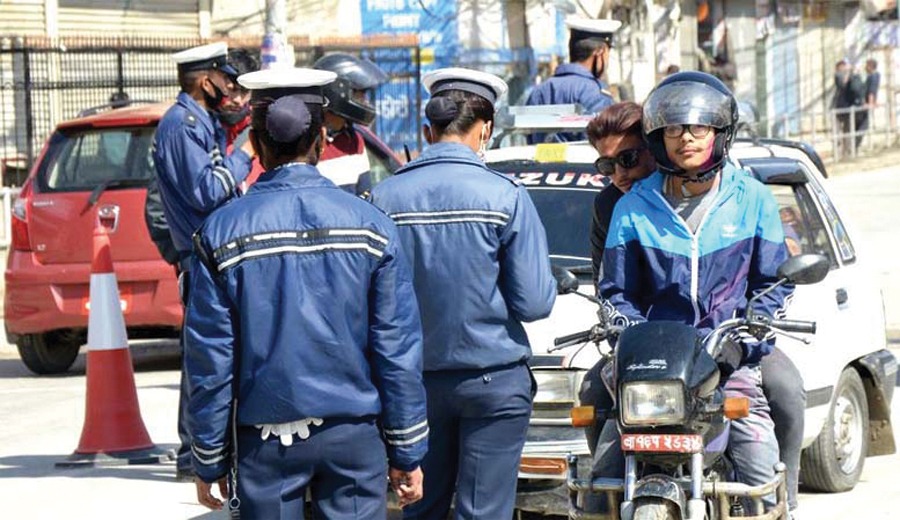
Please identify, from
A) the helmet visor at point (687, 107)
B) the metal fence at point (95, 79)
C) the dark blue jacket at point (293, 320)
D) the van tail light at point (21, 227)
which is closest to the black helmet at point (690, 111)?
the helmet visor at point (687, 107)

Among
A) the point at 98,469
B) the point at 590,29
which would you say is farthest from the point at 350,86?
the point at 590,29

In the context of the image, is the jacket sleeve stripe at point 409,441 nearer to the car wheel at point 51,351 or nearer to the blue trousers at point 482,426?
the blue trousers at point 482,426

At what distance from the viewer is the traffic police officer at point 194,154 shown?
7.93m

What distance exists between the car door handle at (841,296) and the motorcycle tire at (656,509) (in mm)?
3399

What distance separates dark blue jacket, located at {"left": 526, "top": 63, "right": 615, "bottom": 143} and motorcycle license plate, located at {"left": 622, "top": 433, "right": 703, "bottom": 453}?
5.75 meters

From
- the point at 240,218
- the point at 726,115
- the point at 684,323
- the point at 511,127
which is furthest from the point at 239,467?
the point at 511,127

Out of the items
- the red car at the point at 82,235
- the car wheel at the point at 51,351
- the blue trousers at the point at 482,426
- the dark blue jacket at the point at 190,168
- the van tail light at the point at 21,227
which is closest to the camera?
the blue trousers at the point at 482,426

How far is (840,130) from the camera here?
113 feet

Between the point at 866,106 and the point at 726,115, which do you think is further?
the point at 866,106

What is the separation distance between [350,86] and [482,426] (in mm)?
3033

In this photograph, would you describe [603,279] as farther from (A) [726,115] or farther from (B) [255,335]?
(B) [255,335]

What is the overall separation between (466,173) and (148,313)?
6975 millimetres

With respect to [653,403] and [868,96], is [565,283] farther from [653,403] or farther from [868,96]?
[868,96]

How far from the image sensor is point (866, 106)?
109ft
